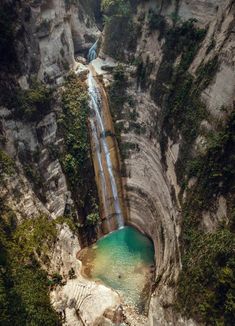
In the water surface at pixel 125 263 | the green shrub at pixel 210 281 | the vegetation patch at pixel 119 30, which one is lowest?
the water surface at pixel 125 263

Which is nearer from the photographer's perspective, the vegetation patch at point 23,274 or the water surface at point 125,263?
the vegetation patch at point 23,274

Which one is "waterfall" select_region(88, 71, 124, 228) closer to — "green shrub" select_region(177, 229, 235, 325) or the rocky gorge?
the rocky gorge

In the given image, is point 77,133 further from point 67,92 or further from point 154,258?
point 154,258

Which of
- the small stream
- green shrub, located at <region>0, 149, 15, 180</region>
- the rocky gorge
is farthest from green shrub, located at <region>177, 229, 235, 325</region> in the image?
green shrub, located at <region>0, 149, 15, 180</region>

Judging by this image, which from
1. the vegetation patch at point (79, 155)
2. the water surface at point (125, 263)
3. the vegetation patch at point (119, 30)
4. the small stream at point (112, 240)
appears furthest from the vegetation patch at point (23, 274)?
the vegetation patch at point (119, 30)

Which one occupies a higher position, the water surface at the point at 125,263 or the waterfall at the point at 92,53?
the waterfall at the point at 92,53

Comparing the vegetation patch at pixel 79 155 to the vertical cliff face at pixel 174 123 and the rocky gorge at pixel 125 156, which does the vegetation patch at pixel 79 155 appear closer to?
the rocky gorge at pixel 125 156

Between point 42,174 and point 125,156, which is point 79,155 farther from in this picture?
point 125,156

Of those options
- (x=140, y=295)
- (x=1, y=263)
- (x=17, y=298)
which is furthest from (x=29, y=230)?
(x=140, y=295)
